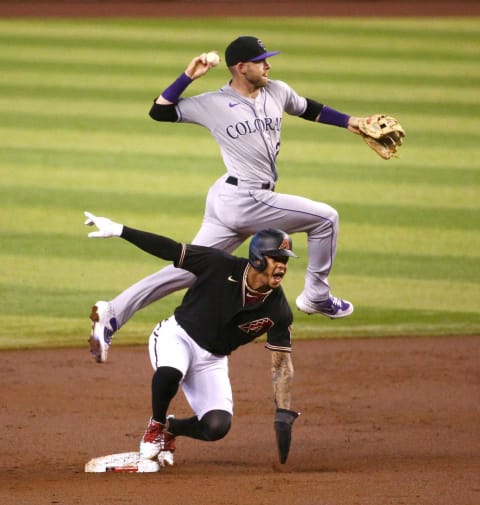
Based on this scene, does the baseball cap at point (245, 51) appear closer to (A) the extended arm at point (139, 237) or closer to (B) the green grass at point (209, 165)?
(A) the extended arm at point (139, 237)

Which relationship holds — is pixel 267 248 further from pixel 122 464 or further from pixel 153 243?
pixel 122 464

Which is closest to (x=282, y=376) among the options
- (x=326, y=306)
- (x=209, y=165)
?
(x=326, y=306)

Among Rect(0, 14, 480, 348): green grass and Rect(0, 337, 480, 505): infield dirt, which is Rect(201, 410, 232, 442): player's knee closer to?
Rect(0, 337, 480, 505): infield dirt

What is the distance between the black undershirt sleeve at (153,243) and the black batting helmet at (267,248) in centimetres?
42

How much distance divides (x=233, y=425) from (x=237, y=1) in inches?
704

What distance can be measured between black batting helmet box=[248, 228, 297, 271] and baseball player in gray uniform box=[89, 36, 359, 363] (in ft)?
2.73

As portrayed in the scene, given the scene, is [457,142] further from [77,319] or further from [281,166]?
[77,319]

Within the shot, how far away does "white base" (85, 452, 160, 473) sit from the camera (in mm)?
6105

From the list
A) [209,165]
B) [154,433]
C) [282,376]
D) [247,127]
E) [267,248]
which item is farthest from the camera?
[209,165]

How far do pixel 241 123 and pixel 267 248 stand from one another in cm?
111

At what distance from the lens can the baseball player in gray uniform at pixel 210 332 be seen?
6.02m

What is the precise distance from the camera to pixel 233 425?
7.08 meters

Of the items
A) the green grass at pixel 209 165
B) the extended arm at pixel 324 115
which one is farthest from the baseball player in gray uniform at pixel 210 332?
the green grass at pixel 209 165

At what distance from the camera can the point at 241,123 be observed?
6.71m
